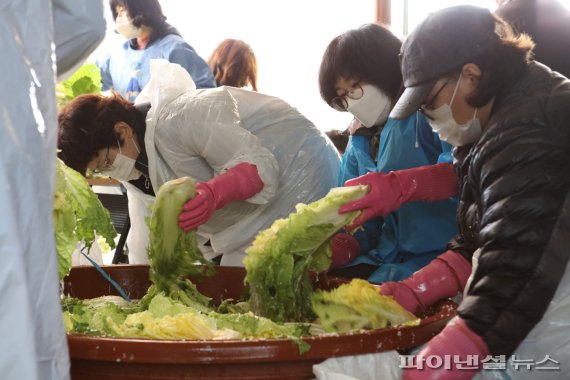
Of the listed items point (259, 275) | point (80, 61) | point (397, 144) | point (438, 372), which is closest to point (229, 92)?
point (397, 144)

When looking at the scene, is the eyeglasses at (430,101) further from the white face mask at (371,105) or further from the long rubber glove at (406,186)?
the white face mask at (371,105)

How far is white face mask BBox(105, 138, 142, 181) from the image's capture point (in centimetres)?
275

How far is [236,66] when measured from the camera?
5.07m

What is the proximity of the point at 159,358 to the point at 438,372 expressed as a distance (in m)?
0.54

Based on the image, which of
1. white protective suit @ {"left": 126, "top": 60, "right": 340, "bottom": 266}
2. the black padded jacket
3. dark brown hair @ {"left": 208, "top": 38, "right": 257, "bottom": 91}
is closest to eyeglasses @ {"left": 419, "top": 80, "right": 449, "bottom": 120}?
the black padded jacket

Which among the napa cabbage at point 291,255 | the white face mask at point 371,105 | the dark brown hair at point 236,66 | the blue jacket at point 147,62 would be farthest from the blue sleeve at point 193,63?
the napa cabbage at point 291,255

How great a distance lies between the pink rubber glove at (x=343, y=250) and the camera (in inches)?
95.5

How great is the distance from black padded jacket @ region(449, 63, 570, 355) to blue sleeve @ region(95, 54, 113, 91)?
3601 millimetres

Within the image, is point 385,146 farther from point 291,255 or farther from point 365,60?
point 291,255

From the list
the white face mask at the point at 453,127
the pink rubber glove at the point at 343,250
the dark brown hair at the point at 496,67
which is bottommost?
the pink rubber glove at the point at 343,250

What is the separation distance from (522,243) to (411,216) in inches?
35.0

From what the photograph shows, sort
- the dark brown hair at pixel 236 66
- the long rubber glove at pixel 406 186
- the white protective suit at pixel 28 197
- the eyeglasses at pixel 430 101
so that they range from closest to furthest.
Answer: the white protective suit at pixel 28 197
the eyeglasses at pixel 430 101
the long rubber glove at pixel 406 186
the dark brown hair at pixel 236 66

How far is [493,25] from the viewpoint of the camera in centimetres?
184

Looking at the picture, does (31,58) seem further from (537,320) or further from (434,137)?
(434,137)
